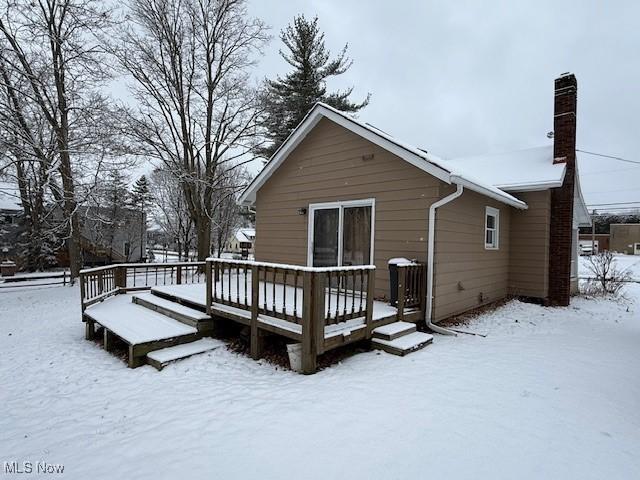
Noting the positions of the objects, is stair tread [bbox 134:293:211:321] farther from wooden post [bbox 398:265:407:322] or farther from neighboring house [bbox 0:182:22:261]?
neighboring house [bbox 0:182:22:261]

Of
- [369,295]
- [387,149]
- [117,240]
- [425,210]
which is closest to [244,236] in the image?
[117,240]

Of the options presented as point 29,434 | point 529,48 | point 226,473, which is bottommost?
point 29,434

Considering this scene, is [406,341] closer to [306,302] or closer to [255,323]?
[306,302]

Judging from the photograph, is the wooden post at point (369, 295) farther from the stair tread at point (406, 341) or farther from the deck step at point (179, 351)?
the deck step at point (179, 351)

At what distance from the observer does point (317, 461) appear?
2498 millimetres

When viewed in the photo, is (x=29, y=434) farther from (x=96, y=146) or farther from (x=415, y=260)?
(x=96, y=146)

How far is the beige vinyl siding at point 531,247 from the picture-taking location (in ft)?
28.6

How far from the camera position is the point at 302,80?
56.2 feet

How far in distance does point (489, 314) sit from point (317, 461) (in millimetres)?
6147

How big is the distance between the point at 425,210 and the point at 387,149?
1389mm

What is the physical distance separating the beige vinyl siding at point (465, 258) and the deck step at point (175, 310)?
13.6 ft

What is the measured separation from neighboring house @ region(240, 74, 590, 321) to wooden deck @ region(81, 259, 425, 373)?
0.86m

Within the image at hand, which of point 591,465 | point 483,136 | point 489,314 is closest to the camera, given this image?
point 591,465

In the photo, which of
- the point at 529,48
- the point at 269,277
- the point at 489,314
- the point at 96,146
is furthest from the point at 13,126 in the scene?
the point at 529,48
